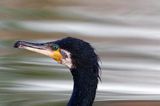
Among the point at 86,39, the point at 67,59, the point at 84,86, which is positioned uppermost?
the point at 67,59

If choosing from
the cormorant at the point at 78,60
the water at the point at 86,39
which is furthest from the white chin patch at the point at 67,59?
the water at the point at 86,39

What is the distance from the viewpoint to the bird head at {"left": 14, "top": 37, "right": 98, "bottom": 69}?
573cm

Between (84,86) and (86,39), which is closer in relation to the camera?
(84,86)

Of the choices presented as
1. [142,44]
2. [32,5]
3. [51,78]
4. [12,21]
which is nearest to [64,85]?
[51,78]

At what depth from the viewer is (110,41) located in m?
10.5

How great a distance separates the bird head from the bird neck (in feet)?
0.15

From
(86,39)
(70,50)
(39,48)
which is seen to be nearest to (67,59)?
(70,50)

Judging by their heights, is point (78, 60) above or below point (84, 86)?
above

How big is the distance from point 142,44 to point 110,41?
413 mm

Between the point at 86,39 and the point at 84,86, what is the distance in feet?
15.0

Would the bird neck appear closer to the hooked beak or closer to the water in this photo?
the hooked beak

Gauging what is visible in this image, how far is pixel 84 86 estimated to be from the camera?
5828 millimetres

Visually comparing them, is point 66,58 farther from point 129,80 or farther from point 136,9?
point 136,9

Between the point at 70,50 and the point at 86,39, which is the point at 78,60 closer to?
the point at 70,50
